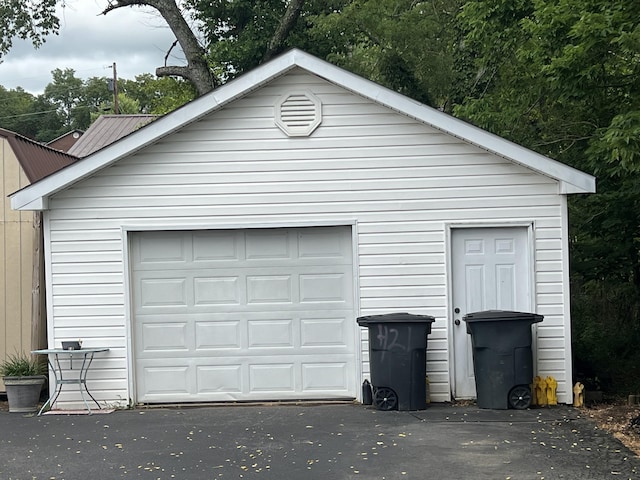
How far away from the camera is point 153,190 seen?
10484 millimetres

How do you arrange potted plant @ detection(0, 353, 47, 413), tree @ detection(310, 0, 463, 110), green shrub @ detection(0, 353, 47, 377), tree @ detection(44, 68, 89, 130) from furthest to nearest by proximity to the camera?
tree @ detection(44, 68, 89, 130)
tree @ detection(310, 0, 463, 110)
green shrub @ detection(0, 353, 47, 377)
potted plant @ detection(0, 353, 47, 413)

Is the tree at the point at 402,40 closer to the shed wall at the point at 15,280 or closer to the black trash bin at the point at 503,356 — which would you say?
the black trash bin at the point at 503,356

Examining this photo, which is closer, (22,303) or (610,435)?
(610,435)

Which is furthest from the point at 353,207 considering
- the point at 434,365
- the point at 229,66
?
the point at 229,66

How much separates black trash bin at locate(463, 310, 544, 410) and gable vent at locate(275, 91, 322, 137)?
302 centimetres

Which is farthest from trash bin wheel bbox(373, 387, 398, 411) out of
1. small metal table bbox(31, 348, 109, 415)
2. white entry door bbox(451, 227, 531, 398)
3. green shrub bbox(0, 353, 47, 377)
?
green shrub bbox(0, 353, 47, 377)

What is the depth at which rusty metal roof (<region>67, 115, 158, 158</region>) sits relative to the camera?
31797mm

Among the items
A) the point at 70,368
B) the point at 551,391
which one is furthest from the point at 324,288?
the point at 70,368

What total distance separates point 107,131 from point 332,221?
26.7 metres

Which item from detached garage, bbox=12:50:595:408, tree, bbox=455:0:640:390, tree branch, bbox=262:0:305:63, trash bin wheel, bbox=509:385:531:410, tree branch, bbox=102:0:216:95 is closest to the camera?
trash bin wheel, bbox=509:385:531:410

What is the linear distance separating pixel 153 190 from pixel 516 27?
6.53 meters

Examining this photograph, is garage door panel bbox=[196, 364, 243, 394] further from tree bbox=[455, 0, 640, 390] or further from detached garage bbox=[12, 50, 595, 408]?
tree bbox=[455, 0, 640, 390]

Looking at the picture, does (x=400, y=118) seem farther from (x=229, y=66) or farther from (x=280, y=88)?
(x=229, y=66)

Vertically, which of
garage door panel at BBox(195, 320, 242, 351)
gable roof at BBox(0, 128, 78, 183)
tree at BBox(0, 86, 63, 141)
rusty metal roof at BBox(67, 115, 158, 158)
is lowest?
garage door panel at BBox(195, 320, 242, 351)
